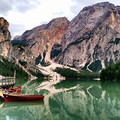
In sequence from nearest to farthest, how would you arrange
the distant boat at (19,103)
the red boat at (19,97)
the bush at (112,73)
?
the distant boat at (19,103)
the red boat at (19,97)
the bush at (112,73)

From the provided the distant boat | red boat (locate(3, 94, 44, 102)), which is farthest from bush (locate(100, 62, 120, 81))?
red boat (locate(3, 94, 44, 102))

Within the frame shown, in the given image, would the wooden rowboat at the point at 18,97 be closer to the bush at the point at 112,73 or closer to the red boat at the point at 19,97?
the red boat at the point at 19,97

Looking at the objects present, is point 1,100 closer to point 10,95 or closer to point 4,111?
point 10,95

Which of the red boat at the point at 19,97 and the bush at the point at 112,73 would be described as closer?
the red boat at the point at 19,97

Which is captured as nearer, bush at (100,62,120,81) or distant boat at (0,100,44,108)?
distant boat at (0,100,44,108)

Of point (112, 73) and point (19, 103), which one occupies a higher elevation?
point (19, 103)

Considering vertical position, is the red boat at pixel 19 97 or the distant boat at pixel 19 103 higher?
the red boat at pixel 19 97

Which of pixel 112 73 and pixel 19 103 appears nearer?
pixel 19 103

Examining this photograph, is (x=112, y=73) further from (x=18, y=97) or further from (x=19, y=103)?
(x=19, y=103)

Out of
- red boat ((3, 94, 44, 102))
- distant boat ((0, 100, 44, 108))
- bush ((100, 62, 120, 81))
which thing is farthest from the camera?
bush ((100, 62, 120, 81))

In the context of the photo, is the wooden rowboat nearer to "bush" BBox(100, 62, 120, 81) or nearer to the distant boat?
the distant boat

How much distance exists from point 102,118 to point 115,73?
9114 centimetres

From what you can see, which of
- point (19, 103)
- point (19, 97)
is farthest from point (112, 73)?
point (19, 103)

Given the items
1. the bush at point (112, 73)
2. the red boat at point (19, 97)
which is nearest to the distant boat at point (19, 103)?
the red boat at point (19, 97)
